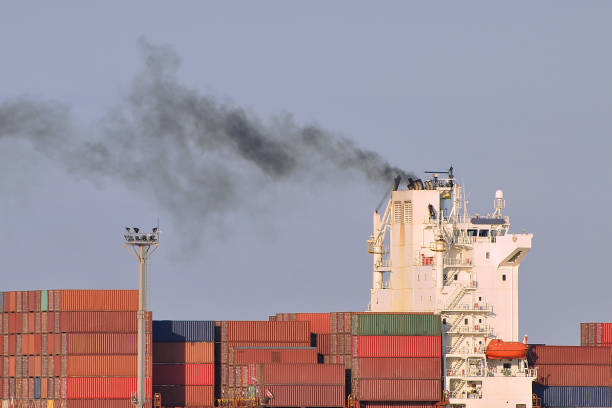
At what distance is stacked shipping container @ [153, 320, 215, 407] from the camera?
11850 centimetres

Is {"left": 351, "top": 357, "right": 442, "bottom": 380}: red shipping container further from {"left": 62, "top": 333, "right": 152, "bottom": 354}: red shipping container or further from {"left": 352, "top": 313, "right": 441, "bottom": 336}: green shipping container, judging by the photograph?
{"left": 62, "top": 333, "right": 152, "bottom": 354}: red shipping container

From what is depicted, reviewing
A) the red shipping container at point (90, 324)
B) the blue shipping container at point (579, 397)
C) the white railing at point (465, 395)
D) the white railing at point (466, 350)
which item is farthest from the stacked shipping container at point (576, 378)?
the red shipping container at point (90, 324)

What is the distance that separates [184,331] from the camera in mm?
119875

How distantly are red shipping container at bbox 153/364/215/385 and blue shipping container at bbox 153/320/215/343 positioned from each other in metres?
1.82

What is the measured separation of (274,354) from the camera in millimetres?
120125

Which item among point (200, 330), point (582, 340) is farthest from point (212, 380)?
point (582, 340)

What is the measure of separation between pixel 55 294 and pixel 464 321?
28436 millimetres

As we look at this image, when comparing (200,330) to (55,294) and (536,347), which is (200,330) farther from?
(536,347)

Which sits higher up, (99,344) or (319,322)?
(319,322)

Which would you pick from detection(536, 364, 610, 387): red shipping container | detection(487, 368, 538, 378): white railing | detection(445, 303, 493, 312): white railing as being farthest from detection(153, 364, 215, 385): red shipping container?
detection(536, 364, 610, 387): red shipping container

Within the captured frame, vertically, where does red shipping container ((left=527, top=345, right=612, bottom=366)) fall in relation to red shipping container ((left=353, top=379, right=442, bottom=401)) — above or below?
above

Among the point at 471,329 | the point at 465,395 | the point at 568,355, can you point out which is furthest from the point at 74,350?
the point at 568,355

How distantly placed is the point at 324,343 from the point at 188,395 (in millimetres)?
10739

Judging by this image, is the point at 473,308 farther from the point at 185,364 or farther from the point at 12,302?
the point at 12,302
